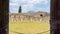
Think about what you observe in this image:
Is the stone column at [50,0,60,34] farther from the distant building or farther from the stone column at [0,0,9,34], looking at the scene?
the distant building

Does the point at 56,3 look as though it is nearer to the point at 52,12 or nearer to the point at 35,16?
the point at 52,12

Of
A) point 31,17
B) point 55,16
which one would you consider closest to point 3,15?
point 55,16

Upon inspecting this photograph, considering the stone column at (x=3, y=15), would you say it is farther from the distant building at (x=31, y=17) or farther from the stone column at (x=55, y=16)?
the distant building at (x=31, y=17)

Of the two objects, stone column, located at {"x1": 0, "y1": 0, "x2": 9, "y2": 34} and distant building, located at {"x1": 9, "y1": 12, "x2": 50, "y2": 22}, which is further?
distant building, located at {"x1": 9, "y1": 12, "x2": 50, "y2": 22}

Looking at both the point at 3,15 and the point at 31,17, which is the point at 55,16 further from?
the point at 31,17

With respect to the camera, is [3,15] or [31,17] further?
[31,17]

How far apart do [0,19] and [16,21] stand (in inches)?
277

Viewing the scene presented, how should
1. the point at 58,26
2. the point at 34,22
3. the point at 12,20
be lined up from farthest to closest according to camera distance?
the point at 34,22 → the point at 12,20 → the point at 58,26

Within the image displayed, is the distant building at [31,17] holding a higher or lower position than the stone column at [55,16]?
lower

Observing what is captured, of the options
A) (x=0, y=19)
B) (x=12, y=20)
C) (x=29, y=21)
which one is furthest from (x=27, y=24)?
(x=0, y=19)

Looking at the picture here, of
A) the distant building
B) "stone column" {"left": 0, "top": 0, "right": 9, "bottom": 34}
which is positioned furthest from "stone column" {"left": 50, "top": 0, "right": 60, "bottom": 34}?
the distant building

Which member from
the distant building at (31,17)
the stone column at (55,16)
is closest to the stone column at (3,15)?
the stone column at (55,16)

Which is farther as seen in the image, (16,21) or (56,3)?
(16,21)

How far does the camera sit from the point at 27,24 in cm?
996
